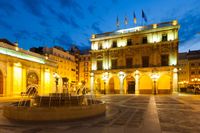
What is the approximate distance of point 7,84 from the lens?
2830cm

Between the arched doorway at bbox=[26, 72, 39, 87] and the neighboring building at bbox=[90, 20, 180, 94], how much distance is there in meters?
13.0

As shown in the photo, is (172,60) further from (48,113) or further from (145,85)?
(48,113)

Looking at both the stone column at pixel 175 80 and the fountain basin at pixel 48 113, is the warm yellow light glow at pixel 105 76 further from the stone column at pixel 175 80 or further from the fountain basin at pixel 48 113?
the fountain basin at pixel 48 113

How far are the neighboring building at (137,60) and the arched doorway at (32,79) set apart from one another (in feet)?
42.8

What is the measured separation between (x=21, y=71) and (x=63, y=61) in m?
31.5

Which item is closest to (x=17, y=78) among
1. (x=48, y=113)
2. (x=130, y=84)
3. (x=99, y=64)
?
(x=99, y=64)

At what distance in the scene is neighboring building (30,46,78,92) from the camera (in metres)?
56.3

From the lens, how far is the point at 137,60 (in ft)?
129

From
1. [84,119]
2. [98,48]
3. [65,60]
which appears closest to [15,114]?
[84,119]

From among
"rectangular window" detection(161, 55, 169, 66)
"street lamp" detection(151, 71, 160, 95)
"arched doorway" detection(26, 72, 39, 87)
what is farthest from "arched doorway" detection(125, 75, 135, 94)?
"arched doorway" detection(26, 72, 39, 87)

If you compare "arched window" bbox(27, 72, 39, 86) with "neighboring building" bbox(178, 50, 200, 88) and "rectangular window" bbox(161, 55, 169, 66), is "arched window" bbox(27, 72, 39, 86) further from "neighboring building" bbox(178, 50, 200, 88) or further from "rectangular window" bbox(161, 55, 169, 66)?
"neighboring building" bbox(178, 50, 200, 88)

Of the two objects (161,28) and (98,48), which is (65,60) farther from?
(161,28)

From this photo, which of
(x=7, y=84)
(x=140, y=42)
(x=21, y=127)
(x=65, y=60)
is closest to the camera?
(x=21, y=127)

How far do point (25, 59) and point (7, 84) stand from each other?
5.87m
